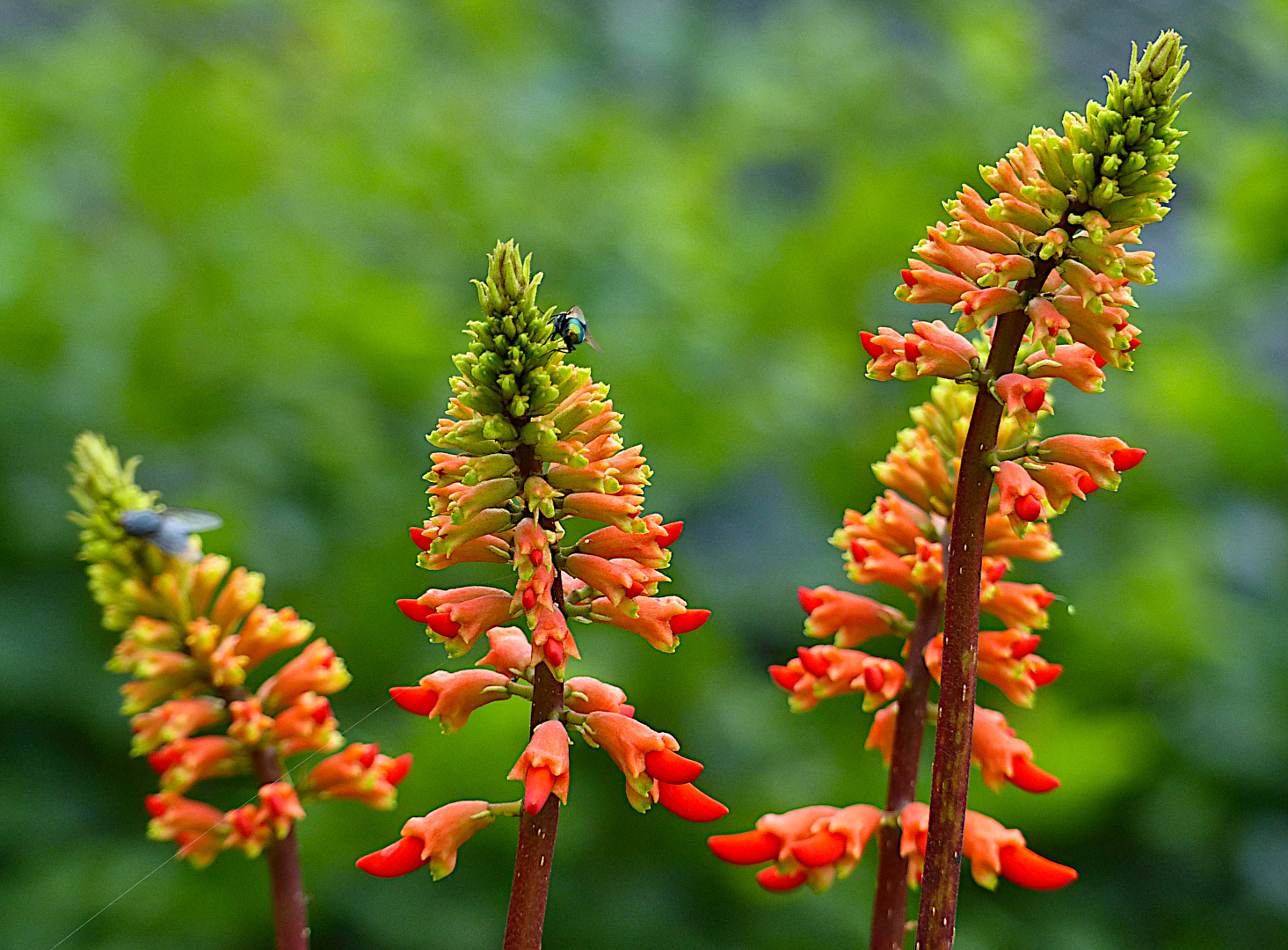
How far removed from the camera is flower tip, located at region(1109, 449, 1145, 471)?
3.45 ft

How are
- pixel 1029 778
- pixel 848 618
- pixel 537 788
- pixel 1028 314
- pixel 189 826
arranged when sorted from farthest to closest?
pixel 189 826 → pixel 848 618 → pixel 1029 778 → pixel 1028 314 → pixel 537 788

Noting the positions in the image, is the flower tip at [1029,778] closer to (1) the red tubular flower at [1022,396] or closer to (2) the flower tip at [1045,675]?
(2) the flower tip at [1045,675]

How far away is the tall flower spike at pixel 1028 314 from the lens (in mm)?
982

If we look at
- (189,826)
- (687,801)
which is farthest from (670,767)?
(189,826)

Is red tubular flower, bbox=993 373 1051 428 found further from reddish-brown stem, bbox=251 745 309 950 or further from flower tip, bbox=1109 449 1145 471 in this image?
reddish-brown stem, bbox=251 745 309 950

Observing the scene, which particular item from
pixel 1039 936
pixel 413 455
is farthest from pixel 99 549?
pixel 413 455

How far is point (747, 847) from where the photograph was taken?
117 cm

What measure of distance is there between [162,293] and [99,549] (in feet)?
15.7

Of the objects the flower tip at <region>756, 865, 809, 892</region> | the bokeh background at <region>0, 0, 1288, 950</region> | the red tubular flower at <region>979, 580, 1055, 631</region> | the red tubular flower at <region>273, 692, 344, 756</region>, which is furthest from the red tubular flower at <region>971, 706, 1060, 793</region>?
the bokeh background at <region>0, 0, 1288, 950</region>

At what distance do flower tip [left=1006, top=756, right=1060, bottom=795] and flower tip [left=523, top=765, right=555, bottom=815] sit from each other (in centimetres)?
50

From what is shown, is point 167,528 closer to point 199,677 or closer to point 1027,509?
point 199,677

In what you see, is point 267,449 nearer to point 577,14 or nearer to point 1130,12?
point 577,14

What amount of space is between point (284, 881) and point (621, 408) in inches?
163

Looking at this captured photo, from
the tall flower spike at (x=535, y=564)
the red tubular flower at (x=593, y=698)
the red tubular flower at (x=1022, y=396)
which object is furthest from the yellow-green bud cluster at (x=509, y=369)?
the red tubular flower at (x=1022, y=396)
